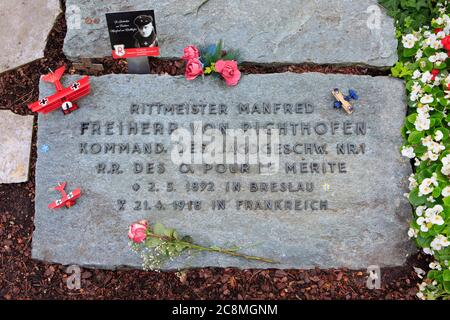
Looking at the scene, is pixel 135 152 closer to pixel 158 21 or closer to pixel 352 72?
pixel 158 21

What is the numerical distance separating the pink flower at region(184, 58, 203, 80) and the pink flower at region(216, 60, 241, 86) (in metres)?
0.11

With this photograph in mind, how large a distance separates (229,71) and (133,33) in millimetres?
645

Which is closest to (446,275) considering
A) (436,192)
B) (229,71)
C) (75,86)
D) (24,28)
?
(436,192)

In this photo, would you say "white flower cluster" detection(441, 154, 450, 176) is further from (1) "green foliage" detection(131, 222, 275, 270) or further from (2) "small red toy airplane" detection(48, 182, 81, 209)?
(2) "small red toy airplane" detection(48, 182, 81, 209)

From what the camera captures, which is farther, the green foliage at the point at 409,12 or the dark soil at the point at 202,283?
the green foliage at the point at 409,12

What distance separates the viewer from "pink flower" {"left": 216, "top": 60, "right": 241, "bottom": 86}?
3.14 metres

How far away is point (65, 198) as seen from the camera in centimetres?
299

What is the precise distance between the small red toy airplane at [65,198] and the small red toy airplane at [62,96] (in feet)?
1.59

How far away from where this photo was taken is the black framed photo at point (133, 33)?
306 centimetres

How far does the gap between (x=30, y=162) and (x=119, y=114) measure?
740mm

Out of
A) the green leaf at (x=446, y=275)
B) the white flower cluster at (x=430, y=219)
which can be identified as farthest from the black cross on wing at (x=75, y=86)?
the green leaf at (x=446, y=275)

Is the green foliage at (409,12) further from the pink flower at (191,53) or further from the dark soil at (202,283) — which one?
the dark soil at (202,283)

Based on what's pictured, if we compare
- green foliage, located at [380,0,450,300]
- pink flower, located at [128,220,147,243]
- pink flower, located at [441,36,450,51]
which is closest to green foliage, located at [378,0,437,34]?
green foliage, located at [380,0,450,300]

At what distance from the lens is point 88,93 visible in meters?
3.20
